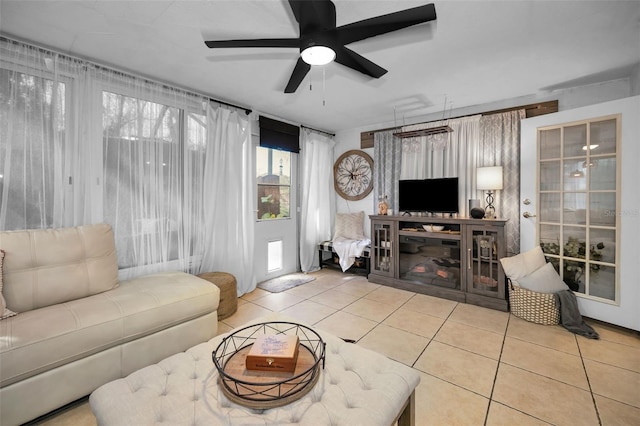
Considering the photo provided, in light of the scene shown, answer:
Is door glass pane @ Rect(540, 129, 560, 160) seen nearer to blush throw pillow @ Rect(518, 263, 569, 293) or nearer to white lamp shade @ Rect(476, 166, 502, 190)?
white lamp shade @ Rect(476, 166, 502, 190)

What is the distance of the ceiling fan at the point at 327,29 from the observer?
141 cm

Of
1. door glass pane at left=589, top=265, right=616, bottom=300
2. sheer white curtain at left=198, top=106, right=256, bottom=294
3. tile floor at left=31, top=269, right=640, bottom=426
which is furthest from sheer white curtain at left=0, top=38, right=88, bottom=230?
door glass pane at left=589, top=265, right=616, bottom=300

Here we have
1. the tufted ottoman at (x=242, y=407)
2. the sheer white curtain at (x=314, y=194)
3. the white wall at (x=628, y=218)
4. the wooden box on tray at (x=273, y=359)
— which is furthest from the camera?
the sheer white curtain at (x=314, y=194)

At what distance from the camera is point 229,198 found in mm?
3424

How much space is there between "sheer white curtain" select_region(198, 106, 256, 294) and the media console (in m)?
1.86

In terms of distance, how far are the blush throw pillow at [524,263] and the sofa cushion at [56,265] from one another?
382cm

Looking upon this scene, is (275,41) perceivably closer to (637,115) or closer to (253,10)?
(253,10)

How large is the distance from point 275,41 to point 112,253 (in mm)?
2139

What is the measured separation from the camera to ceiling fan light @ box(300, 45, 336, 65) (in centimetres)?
159

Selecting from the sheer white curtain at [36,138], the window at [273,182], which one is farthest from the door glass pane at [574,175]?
the sheer white curtain at [36,138]

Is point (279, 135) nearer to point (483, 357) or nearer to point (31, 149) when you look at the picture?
point (31, 149)

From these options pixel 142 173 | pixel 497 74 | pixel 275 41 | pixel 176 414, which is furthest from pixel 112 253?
pixel 497 74

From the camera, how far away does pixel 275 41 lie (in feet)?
5.29

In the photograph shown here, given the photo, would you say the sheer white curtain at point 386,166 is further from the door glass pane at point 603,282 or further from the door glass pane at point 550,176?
the door glass pane at point 603,282
